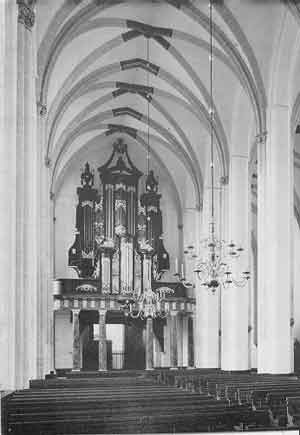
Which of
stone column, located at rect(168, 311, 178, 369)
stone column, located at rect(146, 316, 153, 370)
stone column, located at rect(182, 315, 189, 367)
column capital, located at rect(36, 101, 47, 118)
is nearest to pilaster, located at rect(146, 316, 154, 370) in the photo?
stone column, located at rect(146, 316, 153, 370)

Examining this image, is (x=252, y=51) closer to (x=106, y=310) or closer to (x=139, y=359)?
(x=106, y=310)

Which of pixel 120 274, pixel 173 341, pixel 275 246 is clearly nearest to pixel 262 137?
pixel 275 246

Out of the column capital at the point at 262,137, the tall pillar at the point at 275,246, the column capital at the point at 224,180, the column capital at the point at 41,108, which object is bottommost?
the tall pillar at the point at 275,246

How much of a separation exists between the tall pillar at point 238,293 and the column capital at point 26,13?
11513mm

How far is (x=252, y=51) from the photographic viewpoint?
18.9 m

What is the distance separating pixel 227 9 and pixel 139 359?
60.5 ft

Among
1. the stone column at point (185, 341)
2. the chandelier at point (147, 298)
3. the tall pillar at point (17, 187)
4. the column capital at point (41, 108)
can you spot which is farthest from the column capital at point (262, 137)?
the stone column at point (185, 341)

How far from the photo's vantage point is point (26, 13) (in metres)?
13.5

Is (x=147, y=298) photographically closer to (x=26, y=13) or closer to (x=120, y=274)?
(x=120, y=274)

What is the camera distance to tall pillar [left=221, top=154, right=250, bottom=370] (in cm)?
2278

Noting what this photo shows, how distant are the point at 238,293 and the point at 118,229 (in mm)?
9120

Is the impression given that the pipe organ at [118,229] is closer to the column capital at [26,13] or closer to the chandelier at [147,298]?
the chandelier at [147,298]

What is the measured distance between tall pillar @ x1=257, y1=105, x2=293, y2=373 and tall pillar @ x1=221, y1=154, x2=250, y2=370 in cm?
350

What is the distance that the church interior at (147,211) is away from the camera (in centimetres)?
997
